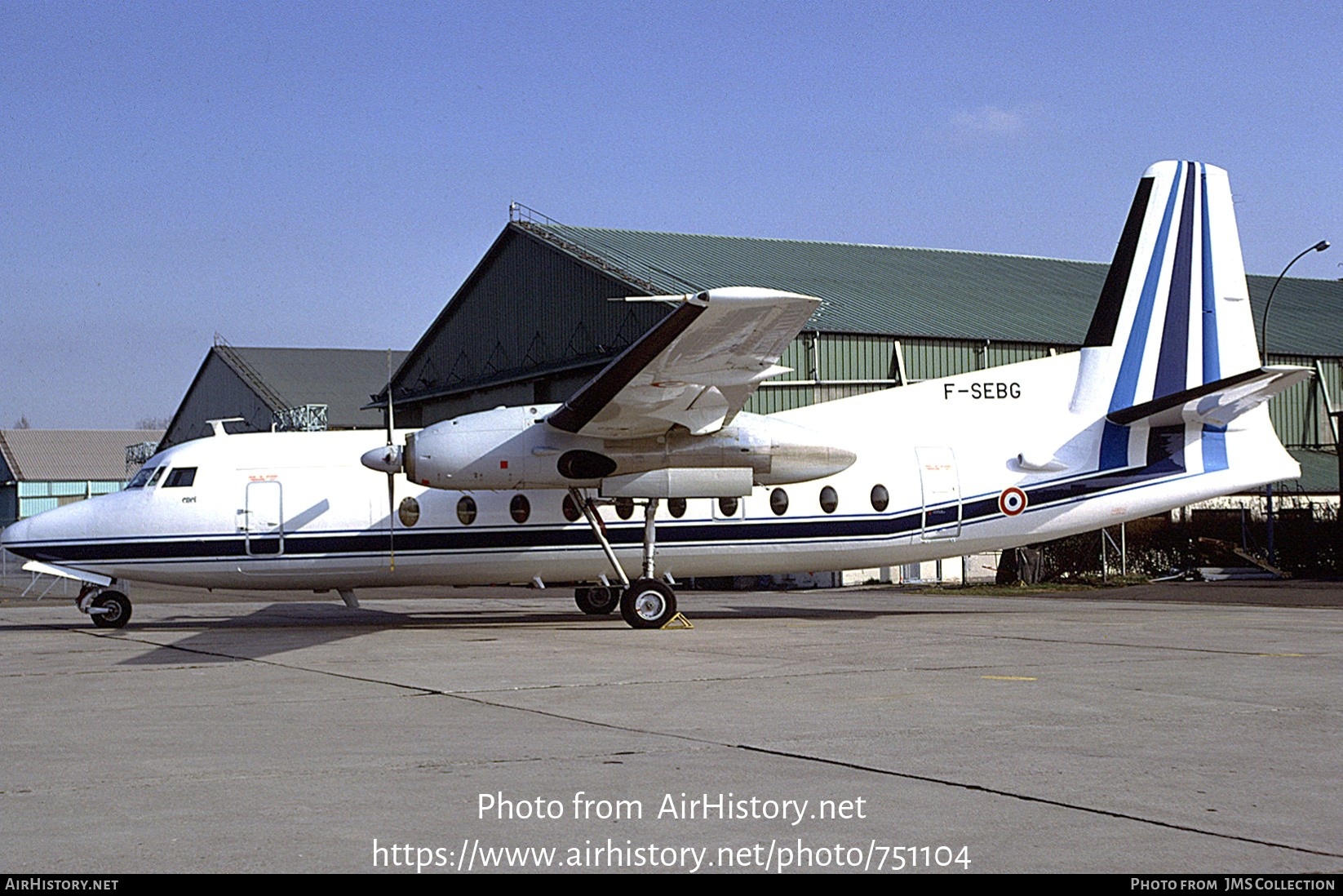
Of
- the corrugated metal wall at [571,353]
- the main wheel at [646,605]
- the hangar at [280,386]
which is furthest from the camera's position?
the hangar at [280,386]

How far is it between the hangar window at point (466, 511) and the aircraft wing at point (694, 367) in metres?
2.74

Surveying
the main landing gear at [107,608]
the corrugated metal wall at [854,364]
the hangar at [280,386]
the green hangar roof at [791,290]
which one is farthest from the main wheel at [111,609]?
the hangar at [280,386]

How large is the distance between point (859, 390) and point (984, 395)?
1634 centimetres

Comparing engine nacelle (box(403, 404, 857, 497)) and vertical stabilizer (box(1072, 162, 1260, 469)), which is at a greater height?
vertical stabilizer (box(1072, 162, 1260, 469))

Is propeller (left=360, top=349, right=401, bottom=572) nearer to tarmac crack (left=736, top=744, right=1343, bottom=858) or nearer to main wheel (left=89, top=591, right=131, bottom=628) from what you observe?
main wheel (left=89, top=591, right=131, bottom=628)

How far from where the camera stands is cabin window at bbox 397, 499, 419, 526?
19.0m

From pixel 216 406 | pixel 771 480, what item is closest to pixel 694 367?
pixel 771 480

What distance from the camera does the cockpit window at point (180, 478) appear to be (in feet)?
62.5

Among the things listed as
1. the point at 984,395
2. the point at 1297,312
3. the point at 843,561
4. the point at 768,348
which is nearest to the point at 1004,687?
the point at 768,348

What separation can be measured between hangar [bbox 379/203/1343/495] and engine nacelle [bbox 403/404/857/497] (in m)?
17.3

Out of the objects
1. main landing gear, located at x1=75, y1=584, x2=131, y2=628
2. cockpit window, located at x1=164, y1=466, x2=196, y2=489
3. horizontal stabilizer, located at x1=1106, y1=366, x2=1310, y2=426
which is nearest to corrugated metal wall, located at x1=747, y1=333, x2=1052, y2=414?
horizontal stabilizer, located at x1=1106, y1=366, x2=1310, y2=426

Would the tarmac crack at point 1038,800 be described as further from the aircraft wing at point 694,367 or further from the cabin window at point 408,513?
the cabin window at point 408,513

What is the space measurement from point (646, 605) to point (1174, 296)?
10036 millimetres

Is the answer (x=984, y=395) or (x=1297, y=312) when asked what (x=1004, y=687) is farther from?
(x=1297, y=312)
